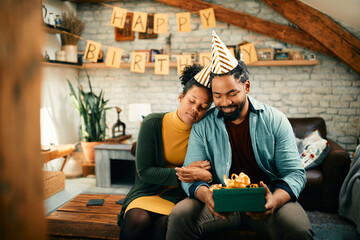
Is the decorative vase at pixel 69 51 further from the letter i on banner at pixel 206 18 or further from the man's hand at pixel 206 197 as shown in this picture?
the man's hand at pixel 206 197

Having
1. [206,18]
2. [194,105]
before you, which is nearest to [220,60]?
[194,105]

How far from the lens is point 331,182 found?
2.59 m

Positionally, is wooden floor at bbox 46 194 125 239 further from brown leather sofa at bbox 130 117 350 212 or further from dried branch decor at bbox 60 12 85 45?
dried branch decor at bbox 60 12 85 45

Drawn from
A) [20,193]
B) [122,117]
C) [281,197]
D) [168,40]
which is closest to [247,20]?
[168,40]

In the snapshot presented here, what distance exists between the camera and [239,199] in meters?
1.19

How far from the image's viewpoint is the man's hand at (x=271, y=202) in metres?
1.25

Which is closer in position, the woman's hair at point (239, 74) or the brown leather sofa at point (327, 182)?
the woman's hair at point (239, 74)

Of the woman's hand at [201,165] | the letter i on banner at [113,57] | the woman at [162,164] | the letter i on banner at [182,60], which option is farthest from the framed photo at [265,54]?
the woman's hand at [201,165]

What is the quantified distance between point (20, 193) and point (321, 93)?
4.26m

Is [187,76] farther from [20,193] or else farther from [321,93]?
[321,93]

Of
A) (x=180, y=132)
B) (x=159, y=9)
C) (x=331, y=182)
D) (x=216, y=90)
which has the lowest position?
(x=331, y=182)

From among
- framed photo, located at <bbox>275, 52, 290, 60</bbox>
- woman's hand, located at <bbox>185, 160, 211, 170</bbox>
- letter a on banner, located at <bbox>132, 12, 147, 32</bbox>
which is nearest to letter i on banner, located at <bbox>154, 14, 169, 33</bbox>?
letter a on banner, located at <bbox>132, 12, 147, 32</bbox>

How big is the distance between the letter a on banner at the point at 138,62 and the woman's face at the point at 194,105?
2219 mm

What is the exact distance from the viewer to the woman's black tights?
4.53ft
